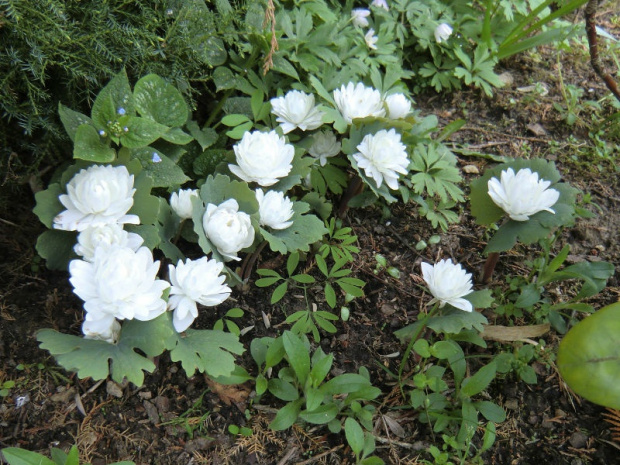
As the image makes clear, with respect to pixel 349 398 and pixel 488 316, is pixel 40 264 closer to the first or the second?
pixel 349 398

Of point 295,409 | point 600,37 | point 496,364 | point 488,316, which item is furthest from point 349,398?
point 600,37

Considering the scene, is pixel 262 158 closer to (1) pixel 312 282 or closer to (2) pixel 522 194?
(1) pixel 312 282

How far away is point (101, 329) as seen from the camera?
1459 mm

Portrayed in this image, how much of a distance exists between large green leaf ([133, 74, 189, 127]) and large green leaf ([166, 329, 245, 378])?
29.6 inches

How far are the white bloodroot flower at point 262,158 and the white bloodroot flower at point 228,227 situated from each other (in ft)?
0.53

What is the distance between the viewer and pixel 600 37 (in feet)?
11.0

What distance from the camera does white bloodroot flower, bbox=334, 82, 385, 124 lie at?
6.93ft

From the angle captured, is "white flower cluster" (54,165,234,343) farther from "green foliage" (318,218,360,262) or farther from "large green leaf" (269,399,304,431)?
"green foliage" (318,218,360,262)

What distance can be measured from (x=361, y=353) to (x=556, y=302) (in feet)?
2.81

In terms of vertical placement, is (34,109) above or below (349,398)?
above

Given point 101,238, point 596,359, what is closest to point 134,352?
point 101,238

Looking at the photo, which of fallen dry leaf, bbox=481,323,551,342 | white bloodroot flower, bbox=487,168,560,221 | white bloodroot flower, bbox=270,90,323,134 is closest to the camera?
white bloodroot flower, bbox=487,168,560,221

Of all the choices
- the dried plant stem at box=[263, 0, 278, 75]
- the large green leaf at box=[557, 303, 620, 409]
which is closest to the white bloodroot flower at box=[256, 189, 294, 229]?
the dried plant stem at box=[263, 0, 278, 75]

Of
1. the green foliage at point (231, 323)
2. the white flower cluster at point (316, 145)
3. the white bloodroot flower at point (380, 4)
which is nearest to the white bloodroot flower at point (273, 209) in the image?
the white flower cluster at point (316, 145)
